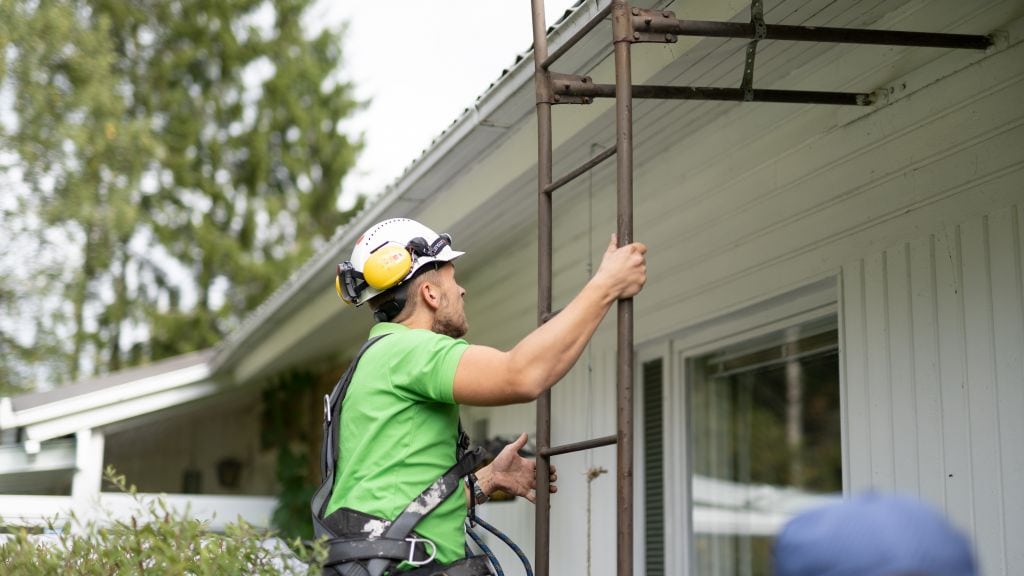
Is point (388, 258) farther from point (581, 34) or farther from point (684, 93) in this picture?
point (684, 93)

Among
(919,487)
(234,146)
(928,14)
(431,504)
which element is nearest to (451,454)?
(431,504)

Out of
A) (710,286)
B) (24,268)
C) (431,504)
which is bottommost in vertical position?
(431,504)

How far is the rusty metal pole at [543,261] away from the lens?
3.34 m

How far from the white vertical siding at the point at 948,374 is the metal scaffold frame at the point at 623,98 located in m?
0.63

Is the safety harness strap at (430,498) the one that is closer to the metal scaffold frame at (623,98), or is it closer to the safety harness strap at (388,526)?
the safety harness strap at (388,526)

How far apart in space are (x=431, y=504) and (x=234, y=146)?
65.6 feet

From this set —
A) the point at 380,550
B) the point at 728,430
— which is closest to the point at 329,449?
the point at 380,550

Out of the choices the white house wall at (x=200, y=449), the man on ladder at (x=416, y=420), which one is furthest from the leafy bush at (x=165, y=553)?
the white house wall at (x=200, y=449)

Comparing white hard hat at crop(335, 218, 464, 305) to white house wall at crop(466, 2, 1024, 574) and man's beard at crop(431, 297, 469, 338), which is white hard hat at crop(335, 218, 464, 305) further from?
white house wall at crop(466, 2, 1024, 574)

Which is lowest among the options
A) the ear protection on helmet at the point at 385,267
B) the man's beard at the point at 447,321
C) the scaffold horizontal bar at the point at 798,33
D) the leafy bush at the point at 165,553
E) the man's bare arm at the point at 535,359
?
the leafy bush at the point at 165,553

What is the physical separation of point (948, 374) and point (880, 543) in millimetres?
2801

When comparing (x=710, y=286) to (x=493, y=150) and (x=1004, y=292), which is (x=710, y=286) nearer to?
(x=493, y=150)

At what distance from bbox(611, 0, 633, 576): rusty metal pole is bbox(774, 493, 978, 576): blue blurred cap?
162 cm

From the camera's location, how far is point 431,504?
2930 millimetres
